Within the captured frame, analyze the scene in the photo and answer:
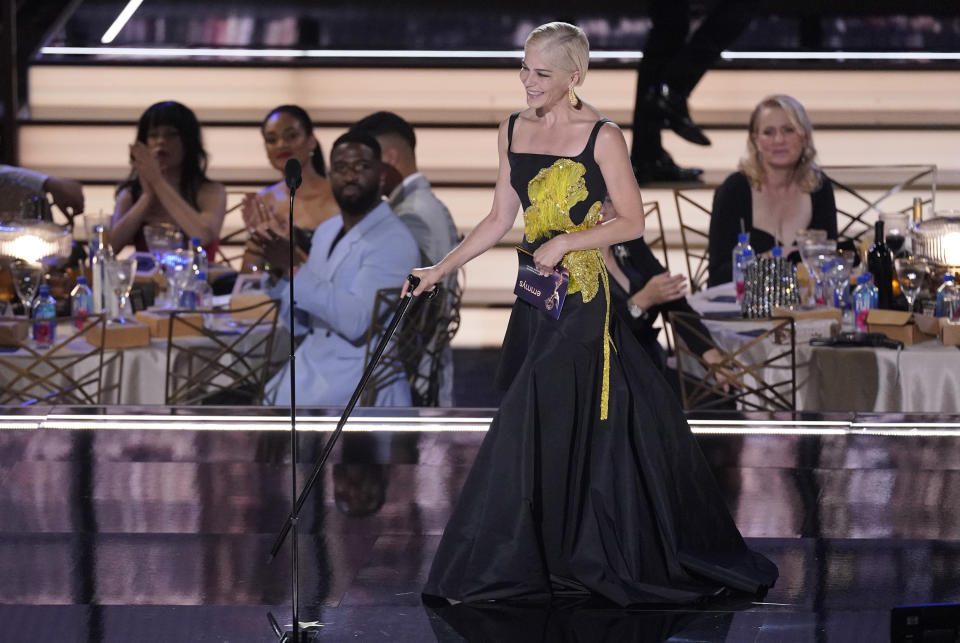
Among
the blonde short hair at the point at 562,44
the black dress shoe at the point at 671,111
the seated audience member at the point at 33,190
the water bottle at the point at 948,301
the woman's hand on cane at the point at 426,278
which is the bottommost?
the water bottle at the point at 948,301

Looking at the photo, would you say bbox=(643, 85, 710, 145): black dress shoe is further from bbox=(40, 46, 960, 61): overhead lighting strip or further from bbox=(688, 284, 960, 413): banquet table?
bbox=(688, 284, 960, 413): banquet table

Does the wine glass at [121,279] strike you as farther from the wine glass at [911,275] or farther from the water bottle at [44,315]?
the wine glass at [911,275]

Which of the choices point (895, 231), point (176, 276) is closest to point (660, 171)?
point (895, 231)

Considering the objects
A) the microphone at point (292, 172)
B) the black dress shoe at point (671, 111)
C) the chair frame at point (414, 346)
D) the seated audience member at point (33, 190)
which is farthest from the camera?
the black dress shoe at point (671, 111)

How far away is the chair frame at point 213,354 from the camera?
14.2 ft

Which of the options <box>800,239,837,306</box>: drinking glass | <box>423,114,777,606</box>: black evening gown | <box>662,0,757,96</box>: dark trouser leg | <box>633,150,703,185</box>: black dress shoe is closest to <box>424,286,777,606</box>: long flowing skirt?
<box>423,114,777,606</box>: black evening gown

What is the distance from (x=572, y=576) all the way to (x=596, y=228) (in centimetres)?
66

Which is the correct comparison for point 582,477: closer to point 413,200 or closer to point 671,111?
point 413,200

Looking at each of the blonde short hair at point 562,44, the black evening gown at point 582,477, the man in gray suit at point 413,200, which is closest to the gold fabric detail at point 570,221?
the black evening gown at point 582,477

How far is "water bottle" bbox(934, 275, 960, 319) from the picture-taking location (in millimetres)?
4207

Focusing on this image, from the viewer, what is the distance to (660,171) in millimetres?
7156

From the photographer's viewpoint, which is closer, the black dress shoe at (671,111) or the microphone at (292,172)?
the microphone at (292,172)

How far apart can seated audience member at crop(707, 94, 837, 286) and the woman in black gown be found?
2.56 meters

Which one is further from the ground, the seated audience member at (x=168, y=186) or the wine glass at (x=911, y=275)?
the seated audience member at (x=168, y=186)
